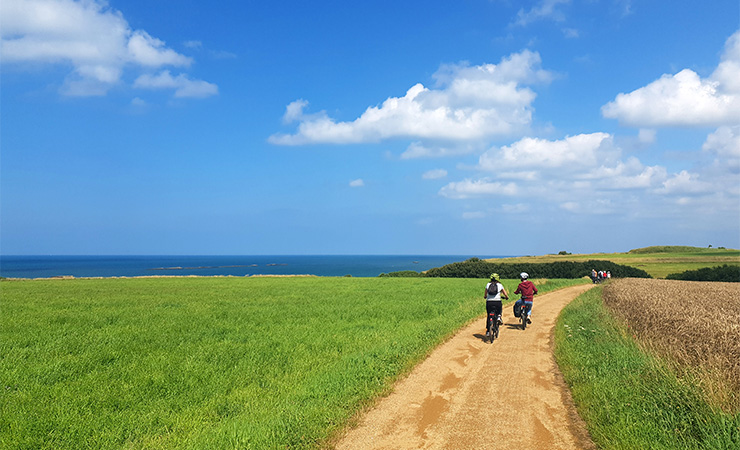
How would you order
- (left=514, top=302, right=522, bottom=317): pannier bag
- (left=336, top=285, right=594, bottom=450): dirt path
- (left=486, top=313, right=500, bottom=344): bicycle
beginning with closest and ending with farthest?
(left=336, top=285, right=594, bottom=450): dirt path
(left=486, top=313, right=500, bottom=344): bicycle
(left=514, top=302, right=522, bottom=317): pannier bag

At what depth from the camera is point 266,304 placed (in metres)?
25.6

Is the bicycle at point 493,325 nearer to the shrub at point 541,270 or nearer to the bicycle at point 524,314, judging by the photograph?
the bicycle at point 524,314

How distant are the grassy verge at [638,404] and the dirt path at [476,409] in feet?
1.13

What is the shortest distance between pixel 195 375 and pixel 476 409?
684 centimetres

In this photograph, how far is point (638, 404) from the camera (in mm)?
7535

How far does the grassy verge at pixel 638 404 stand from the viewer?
20.1ft

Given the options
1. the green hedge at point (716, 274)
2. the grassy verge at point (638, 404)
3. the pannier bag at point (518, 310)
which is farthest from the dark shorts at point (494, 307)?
the green hedge at point (716, 274)

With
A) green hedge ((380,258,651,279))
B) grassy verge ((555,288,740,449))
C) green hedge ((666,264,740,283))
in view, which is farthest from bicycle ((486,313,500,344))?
green hedge ((666,264,740,283))

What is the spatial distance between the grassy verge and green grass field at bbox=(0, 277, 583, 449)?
408 cm

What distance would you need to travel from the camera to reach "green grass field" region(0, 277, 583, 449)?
7008 millimetres

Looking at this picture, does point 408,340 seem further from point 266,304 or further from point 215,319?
point 266,304

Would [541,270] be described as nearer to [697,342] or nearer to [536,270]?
[536,270]

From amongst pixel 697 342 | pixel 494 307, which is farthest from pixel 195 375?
pixel 697 342

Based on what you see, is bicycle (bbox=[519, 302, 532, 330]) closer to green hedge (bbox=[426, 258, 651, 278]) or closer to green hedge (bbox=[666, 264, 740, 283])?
green hedge (bbox=[426, 258, 651, 278])
